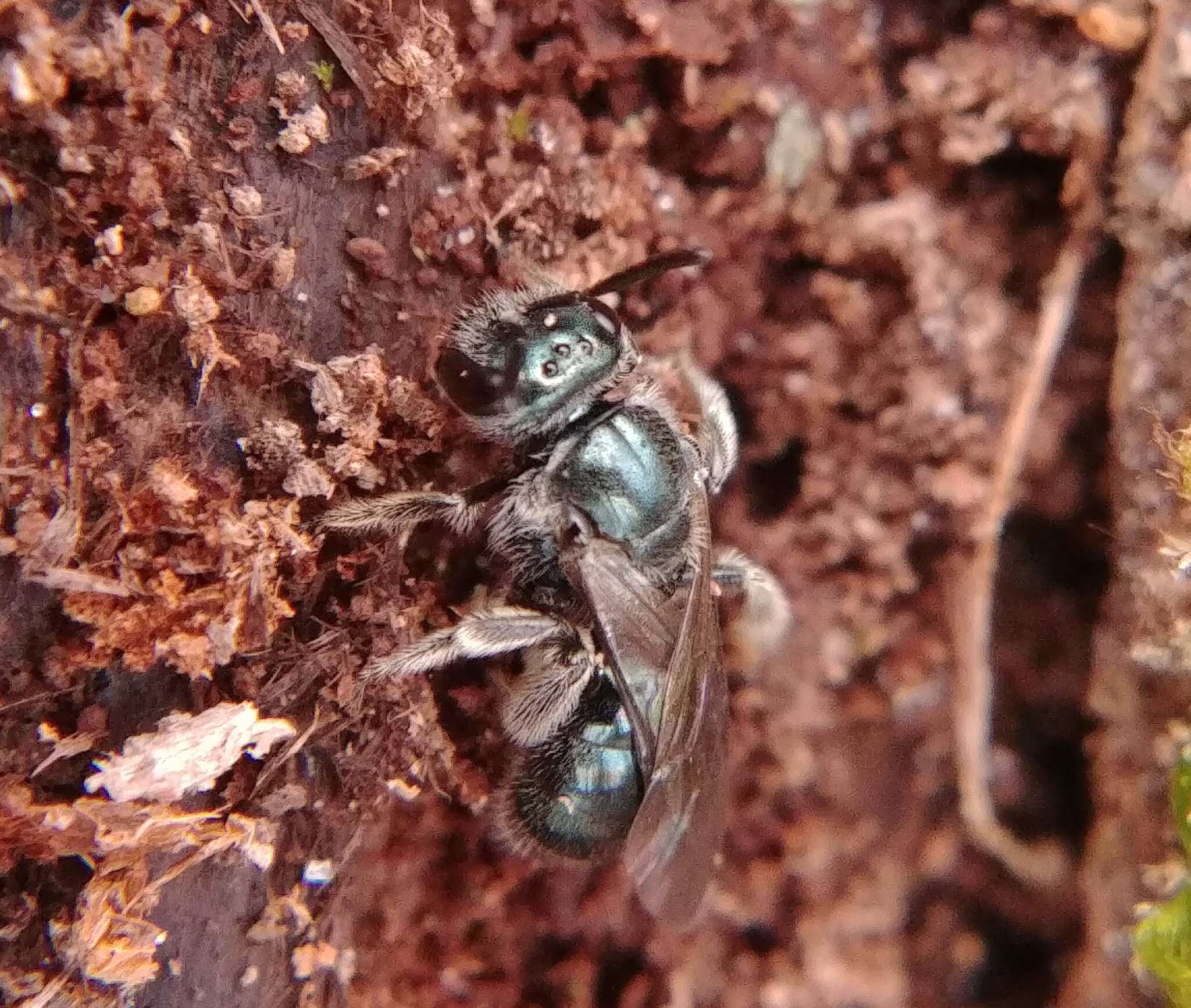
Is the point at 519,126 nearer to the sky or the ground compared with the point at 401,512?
nearer to the sky

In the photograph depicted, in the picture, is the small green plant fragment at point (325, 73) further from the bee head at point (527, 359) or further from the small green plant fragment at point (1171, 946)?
the small green plant fragment at point (1171, 946)

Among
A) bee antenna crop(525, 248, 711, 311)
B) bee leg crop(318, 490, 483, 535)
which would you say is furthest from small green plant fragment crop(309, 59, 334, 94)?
bee leg crop(318, 490, 483, 535)

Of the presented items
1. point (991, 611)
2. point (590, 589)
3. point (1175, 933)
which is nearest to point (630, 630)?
point (590, 589)

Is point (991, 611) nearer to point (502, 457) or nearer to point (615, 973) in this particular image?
point (615, 973)

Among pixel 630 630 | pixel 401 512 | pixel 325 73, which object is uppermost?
pixel 325 73

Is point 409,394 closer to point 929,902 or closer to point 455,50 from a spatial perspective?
point 455,50
